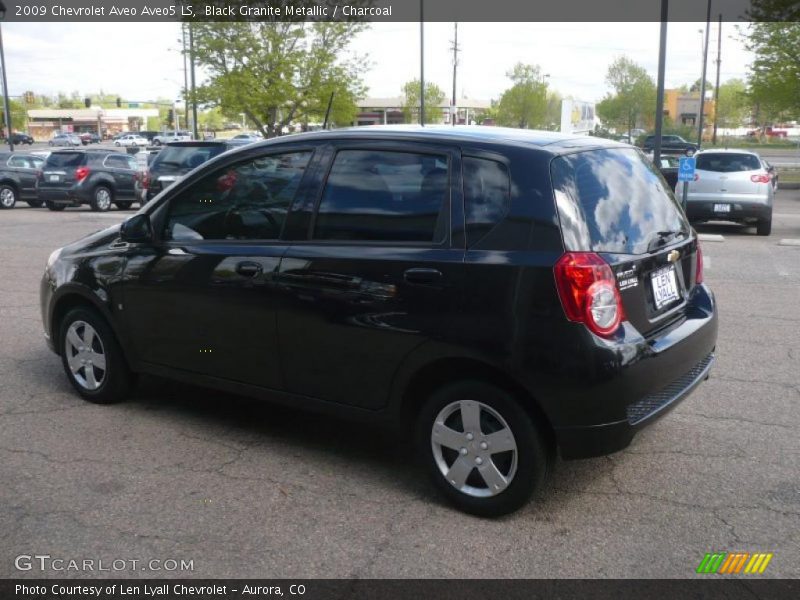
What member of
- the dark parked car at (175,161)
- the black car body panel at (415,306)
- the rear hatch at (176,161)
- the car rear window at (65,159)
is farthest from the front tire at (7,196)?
the black car body panel at (415,306)

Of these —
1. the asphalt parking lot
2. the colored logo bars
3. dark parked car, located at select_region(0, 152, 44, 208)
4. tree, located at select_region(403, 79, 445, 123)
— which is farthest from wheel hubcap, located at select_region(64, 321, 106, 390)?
tree, located at select_region(403, 79, 445, 123)

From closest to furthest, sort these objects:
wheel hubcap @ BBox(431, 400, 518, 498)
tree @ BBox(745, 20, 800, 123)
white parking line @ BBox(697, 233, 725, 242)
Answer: wheel hubcap @ BBox(431, 400, 518, 498) → white parking line @ BBox(697, 233, 725, 242) → tree @ BBox(745, 20, 800, 123)

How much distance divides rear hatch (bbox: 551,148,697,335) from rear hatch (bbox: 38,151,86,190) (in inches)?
812

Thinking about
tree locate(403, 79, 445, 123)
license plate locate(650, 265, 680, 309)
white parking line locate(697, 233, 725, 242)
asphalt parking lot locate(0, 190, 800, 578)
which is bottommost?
asphalt parking lot locate(0, 190, 800, 578)

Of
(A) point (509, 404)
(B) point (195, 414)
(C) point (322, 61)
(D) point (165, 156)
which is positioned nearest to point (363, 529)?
(A) point (509, 404)

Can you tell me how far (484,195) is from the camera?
3.86 metres

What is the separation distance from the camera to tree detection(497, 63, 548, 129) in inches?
2589

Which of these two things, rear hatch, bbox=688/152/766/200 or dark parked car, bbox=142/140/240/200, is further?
dark parked car, bbox=142/140/240/200

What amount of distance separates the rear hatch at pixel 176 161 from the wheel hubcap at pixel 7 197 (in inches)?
314

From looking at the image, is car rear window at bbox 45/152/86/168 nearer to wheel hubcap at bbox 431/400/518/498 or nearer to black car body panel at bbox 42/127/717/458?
black car body panel at bbox 42/127/717/458

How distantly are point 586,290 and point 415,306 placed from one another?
806 millimetres

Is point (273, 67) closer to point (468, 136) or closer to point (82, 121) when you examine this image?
point (468, 136)

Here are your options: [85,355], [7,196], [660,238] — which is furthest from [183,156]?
[660,238]

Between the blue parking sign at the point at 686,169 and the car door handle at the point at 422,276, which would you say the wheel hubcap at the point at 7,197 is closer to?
the blue parking sign at the point at 686,169
